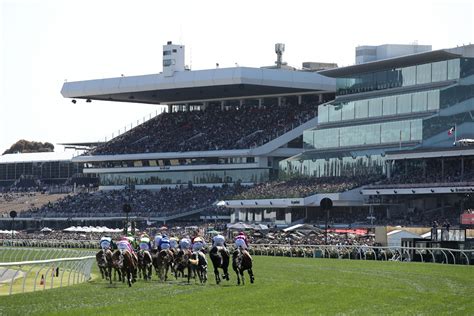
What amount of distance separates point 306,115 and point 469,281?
62376 millimetres

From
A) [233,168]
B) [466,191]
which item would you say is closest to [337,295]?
[466,191]

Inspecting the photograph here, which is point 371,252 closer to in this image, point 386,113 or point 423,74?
point 423,74

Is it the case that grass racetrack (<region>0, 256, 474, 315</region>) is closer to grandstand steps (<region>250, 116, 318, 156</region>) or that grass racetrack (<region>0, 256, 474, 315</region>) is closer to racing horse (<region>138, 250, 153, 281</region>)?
racing horse (<region>138, 250, 153, 281</region>)

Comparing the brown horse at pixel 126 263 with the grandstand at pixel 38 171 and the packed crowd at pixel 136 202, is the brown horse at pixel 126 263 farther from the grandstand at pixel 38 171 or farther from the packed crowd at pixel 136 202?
the grandstand at pixel 38 171

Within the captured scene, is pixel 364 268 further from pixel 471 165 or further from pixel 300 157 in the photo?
pixel 300 157

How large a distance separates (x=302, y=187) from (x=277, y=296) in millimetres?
55421

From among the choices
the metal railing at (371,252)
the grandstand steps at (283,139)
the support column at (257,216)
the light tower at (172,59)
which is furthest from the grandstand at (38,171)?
the metal railing at (371,252)

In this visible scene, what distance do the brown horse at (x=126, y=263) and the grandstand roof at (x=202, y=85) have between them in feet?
197

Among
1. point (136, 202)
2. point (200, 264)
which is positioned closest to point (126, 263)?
point (200, 264)

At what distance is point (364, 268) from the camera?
4419 cm

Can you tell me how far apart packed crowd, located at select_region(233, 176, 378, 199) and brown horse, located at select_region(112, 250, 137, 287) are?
147 ft

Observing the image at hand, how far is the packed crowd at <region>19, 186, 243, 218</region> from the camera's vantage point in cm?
9425

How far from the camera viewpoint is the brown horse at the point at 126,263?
34969 mm

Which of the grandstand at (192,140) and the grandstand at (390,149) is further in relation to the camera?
the grandstand at (192,140)
